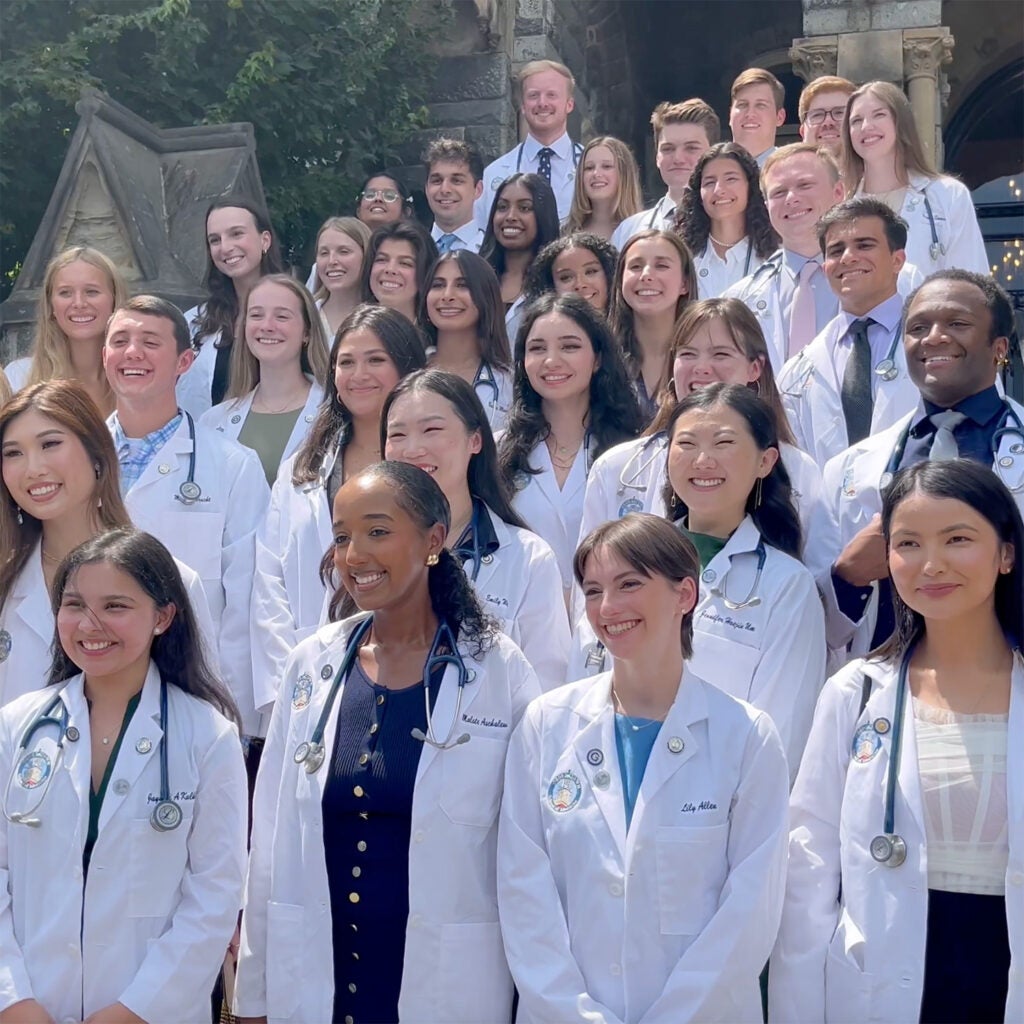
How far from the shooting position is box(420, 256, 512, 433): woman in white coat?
20.6 ft

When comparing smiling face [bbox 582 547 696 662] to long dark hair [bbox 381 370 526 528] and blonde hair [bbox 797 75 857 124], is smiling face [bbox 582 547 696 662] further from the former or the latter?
blonde hair [bbox 797 75 857 124]

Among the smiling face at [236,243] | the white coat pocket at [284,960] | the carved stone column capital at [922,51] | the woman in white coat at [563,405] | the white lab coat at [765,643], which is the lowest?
the white coat pocket at [284,960]

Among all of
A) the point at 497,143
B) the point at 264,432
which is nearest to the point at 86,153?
the point at 264,432

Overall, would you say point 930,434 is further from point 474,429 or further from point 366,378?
point 366,378

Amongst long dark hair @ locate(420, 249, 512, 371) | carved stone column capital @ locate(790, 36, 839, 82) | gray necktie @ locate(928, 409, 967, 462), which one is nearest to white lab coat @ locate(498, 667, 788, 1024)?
gray necktie @ locate(928, 409, 967, 462)

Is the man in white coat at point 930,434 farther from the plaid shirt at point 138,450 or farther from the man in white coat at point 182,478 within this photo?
the plaid shirt at point 138,450

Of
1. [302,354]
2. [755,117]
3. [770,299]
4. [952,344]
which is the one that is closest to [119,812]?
[952,344]

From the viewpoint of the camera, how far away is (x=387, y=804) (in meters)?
3.63

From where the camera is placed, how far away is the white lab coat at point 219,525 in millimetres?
5184

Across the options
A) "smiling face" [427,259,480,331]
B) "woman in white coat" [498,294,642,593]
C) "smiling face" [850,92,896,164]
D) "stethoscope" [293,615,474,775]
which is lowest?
"stethoscope" [293,615,474,775]

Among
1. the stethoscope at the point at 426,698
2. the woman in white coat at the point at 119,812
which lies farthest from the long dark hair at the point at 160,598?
the stethoscope at the point at 426,698

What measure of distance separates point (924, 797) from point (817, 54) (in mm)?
9006

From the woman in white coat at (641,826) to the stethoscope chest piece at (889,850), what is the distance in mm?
201

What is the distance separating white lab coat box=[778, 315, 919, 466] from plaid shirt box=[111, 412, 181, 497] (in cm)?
215
